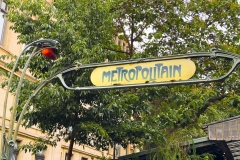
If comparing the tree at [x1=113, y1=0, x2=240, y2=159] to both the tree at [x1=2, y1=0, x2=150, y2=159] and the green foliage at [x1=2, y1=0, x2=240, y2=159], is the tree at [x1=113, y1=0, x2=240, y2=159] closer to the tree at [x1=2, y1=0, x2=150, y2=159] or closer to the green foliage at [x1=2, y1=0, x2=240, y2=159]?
the green foliage at [x1=2, y1=0, x2=240, y2=159]

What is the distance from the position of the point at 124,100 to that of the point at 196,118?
18.8 feet

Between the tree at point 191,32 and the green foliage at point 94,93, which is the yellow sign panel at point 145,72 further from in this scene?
the tree at point 191,32

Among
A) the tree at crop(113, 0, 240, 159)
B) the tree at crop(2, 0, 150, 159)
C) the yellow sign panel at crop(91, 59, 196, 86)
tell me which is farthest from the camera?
the tree at crop(113, 0, 240, 159)

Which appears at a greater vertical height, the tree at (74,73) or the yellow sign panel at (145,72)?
the tree at (74,73)

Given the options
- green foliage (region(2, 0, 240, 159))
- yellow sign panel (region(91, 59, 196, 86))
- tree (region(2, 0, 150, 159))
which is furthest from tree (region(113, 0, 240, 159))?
yellow sign panel (region(91, 59, 196, 86))

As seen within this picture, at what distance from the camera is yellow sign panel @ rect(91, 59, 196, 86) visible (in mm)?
4055

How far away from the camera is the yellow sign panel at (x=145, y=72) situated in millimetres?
4055

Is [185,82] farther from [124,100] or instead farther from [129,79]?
[124,100]

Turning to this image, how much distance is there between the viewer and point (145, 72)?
4.20m

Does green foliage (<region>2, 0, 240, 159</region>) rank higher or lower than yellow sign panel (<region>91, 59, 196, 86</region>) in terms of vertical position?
higher

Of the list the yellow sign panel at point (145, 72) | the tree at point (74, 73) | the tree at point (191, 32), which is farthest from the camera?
the tree at point (191, 32)

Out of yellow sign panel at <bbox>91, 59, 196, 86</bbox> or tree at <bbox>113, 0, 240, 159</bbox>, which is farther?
tree at <bbox>113, 0, 240, 159</bbox>

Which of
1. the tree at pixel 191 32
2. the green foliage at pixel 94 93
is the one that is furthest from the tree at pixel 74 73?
the tree at pixel 191 32

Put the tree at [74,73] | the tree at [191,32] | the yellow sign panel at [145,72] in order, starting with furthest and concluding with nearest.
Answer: the tree at [191,32] → the tree at [74,73] → the yellow sign panel at [145,72]
